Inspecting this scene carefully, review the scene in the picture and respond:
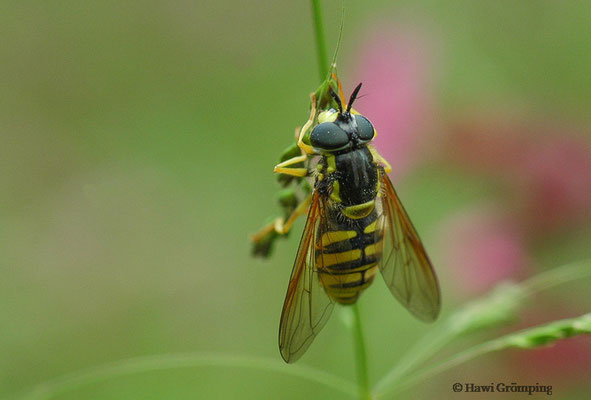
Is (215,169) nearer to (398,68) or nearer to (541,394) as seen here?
(398,68)

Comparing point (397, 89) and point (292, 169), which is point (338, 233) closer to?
point (292, 169)

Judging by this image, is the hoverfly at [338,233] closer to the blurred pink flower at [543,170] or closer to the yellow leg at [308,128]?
the yellow leg at [308,128]

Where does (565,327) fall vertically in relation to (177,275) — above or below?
below

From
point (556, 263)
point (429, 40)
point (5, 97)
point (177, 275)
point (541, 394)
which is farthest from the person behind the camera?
point (5, 97)

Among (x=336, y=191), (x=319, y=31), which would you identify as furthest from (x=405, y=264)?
Result: (x=319, y=31)

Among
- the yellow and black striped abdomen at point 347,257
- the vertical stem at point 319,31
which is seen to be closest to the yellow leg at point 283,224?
the yellow and black striped abdomen at point 347,257

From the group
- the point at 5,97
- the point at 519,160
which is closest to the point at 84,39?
the point at 5,97
